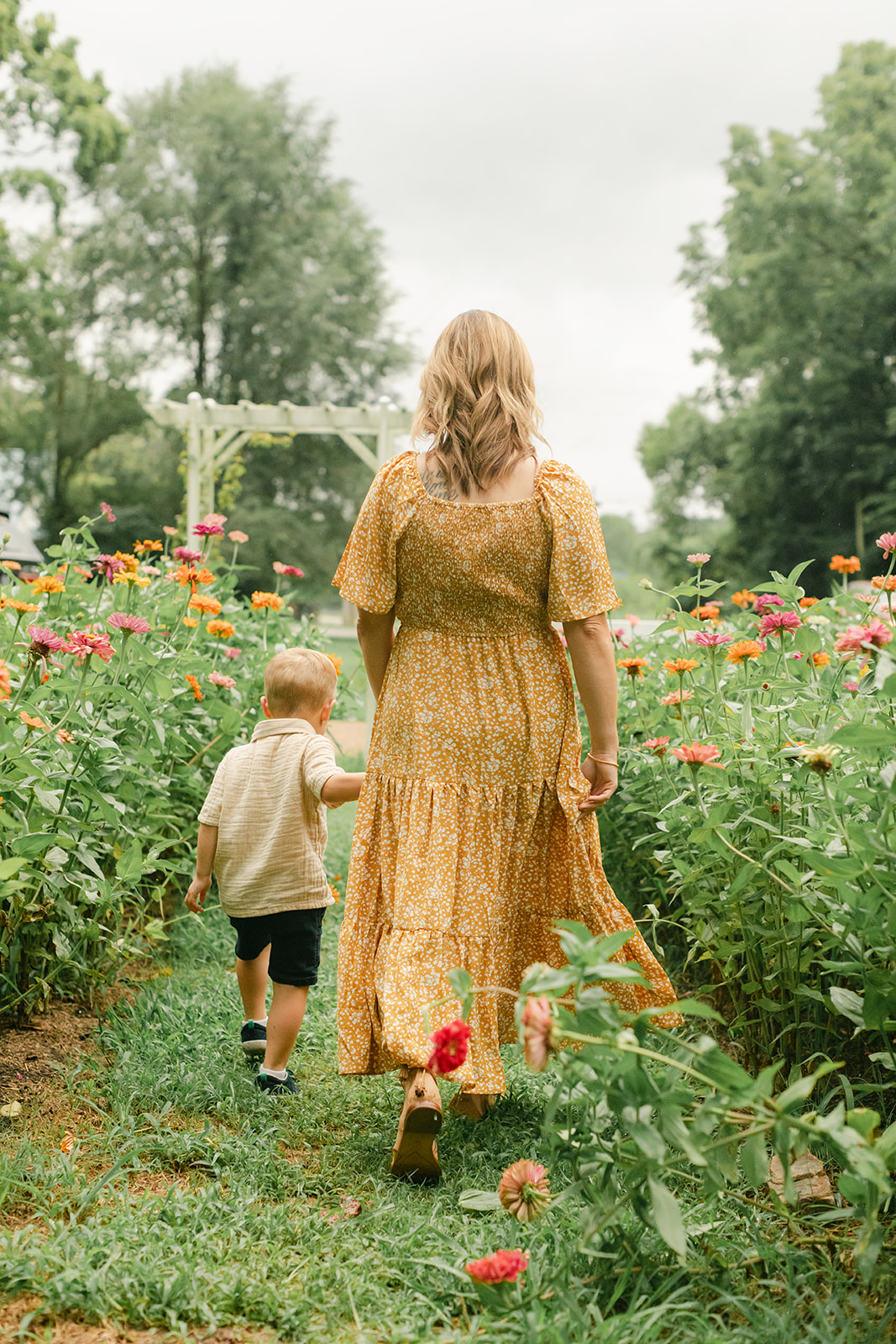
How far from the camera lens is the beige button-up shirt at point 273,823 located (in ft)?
7.16

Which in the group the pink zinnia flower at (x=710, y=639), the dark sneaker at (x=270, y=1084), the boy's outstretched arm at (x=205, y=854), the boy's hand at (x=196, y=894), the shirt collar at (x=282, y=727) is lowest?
the dark sneaker at (x=270, y=1084)

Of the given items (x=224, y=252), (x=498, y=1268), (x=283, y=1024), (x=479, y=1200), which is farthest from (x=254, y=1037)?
(x=224, y=252)

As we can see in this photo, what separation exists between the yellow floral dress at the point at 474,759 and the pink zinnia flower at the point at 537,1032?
2.39ft

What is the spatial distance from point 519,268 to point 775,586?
41377 mm

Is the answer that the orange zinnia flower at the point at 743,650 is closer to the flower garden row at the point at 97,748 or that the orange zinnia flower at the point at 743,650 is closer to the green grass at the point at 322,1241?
the green grass at the point at 322,1241

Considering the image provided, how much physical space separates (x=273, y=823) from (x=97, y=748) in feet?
1.31

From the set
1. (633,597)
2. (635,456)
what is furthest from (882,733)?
(635,456)

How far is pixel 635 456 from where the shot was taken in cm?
5278

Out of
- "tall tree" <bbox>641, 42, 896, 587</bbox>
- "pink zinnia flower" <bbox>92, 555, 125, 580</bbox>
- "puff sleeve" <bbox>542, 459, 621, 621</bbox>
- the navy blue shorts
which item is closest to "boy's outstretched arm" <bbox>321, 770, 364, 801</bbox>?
the navy blue shorts

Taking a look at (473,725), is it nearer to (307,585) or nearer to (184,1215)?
(184,1215)

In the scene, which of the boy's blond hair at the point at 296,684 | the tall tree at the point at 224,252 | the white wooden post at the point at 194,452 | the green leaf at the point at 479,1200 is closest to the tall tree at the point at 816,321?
the tall tree at the point at 224,252

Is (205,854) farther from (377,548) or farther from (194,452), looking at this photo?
(194,452)

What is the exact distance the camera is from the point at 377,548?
1952 mm

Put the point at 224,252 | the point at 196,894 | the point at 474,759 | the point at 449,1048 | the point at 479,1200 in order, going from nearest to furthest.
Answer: the point at 449,1048 < the point at 479,1200 < the point at 474,759 < the point at 196,894 < the point at 224,252
